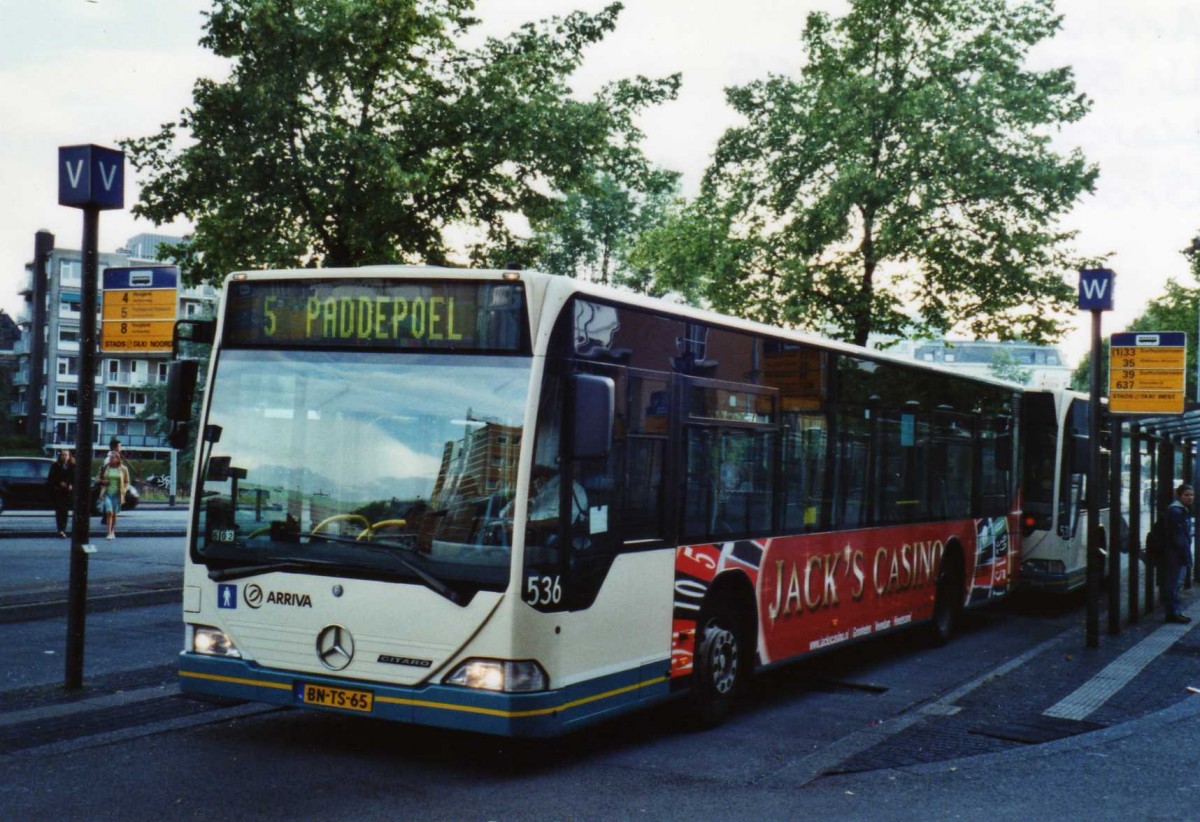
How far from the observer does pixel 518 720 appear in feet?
22.3

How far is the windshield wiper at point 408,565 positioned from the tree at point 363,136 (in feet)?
37.4

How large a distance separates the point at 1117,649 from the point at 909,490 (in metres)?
2.88

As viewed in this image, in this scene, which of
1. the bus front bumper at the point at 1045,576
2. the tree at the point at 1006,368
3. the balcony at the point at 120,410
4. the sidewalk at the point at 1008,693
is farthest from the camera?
the tree at the point at 1006,368

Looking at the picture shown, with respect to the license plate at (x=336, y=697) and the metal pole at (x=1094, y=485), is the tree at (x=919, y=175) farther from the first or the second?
the license plate at (x=336, y=697)

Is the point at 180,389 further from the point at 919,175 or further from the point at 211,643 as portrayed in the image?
the point at 919,175

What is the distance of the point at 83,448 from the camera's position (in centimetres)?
923

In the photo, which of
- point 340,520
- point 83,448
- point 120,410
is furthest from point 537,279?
point 120,410

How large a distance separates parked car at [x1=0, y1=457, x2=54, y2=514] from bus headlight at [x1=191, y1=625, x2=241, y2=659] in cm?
2778

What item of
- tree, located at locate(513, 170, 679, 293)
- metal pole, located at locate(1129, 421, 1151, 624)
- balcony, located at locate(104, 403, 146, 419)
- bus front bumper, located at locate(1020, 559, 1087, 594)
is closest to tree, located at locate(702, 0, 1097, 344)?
metal pole, located at locate(1129, 421, 1151, 624)

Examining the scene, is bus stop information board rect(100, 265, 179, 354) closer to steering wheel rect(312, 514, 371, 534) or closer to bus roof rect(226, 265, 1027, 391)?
bus roof rect(226, 265, 1027, 391)

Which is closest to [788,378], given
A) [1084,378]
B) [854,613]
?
[854,613]

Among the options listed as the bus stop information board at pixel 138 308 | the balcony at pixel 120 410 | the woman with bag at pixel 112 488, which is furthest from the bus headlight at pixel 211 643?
the balcony at pixel 120 410

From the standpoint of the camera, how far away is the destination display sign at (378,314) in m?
7.10

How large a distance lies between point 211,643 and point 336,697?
94 centimetres
